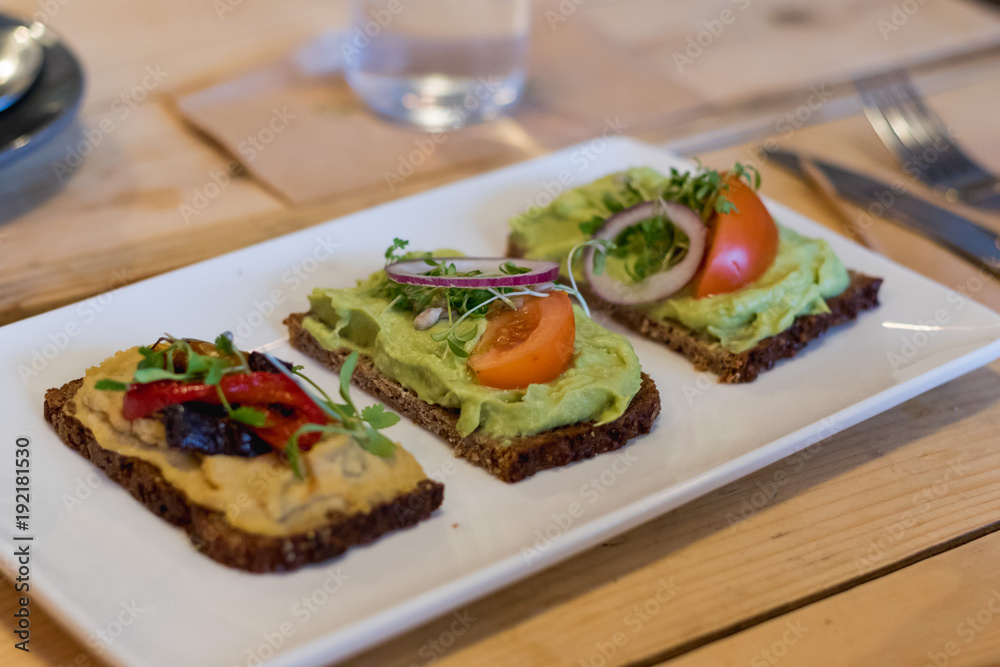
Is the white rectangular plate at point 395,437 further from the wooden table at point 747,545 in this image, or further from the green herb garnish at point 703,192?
the green herb garnish at point 703,192

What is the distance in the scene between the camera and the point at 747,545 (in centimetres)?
243

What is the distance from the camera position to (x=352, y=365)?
7.97ft

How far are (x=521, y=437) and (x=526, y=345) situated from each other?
0.25 metres

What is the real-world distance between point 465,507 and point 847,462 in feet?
3.71

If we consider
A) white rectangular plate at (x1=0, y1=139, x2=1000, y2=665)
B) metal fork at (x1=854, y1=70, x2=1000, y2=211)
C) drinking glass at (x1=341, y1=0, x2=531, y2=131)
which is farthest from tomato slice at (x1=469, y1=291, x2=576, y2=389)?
metal fork at (x1=854, y1=70, x2=1000, y2=211)

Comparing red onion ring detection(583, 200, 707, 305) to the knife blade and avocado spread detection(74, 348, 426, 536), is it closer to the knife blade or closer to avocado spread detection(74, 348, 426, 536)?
avocado spread detection(74, 348, 426, 536)

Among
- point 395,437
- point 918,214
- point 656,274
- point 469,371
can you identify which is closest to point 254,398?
point 395,437

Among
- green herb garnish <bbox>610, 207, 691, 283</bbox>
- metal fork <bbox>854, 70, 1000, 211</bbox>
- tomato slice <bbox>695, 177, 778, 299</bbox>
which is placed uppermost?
metal fork <bbox>854, 70, 1000, 211</bbox>

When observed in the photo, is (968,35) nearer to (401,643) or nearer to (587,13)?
(587,13)

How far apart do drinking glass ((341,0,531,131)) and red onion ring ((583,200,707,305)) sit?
5.32 feet

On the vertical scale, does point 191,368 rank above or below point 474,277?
below

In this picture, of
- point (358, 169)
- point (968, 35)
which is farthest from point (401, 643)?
point (968, 35)

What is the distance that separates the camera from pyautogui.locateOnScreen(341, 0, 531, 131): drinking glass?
4371 mm

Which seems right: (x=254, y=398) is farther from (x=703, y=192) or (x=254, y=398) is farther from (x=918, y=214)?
(x=918, y=214)
